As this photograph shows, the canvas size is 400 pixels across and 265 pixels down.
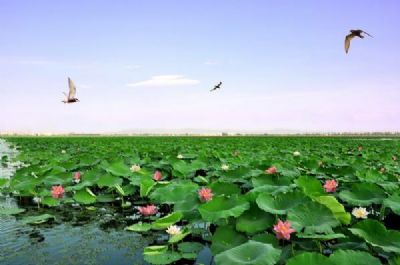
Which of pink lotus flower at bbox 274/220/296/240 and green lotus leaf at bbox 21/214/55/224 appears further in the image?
green lotus leaf at bbox 21/214/55/224

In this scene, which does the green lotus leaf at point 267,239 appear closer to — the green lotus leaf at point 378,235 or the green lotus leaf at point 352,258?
the green lotus leaf at point 378,235

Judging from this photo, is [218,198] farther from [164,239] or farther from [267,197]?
[164,239]

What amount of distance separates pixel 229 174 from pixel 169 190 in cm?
145

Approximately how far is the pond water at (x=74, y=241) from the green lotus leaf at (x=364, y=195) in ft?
5.70

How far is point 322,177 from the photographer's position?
6.23 meters

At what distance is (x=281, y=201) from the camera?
11.7 feet

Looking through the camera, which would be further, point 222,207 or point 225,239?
point 222,207

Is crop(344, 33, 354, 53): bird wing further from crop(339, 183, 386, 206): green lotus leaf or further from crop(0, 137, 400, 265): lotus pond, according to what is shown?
crop(339, 183, 386, 206): green lotus leaf

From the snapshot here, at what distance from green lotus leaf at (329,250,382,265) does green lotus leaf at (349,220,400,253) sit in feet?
1.12

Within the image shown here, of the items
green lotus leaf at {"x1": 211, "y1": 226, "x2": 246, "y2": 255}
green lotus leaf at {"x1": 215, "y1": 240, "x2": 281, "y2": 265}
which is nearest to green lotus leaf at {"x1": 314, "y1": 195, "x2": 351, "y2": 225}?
green lotus leaf at {"x1": 211, "y1": 226, "x2": 246, "y2": 255}

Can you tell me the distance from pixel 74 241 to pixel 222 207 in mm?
1612

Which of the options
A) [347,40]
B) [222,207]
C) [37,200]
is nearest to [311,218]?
[222,207]

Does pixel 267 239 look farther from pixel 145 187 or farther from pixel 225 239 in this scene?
pixel 145 187

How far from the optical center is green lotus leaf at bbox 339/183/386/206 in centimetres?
416
